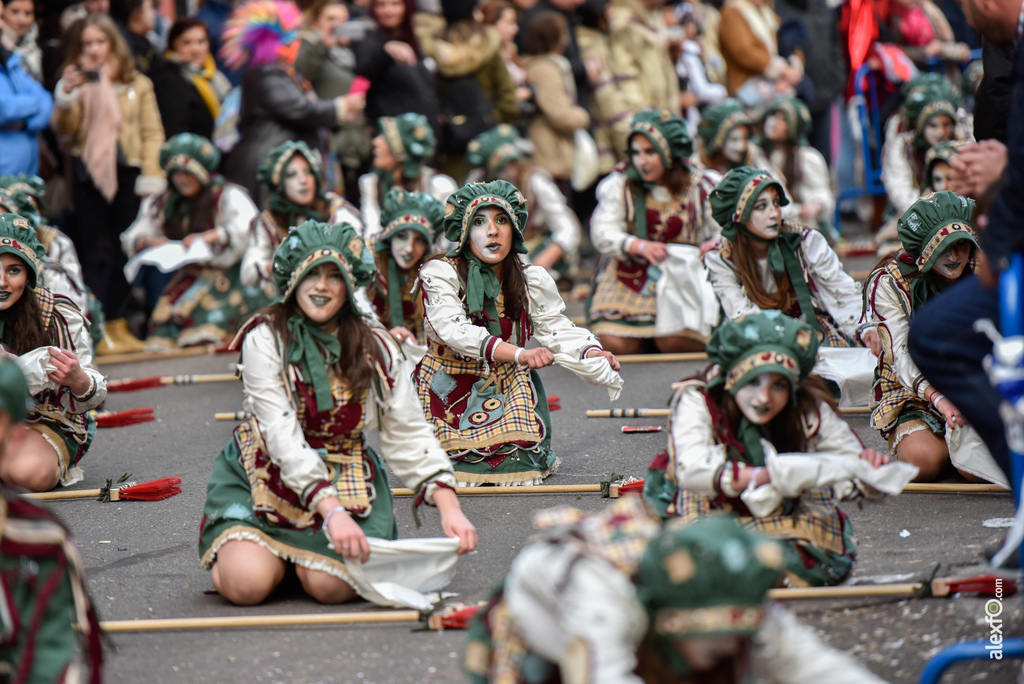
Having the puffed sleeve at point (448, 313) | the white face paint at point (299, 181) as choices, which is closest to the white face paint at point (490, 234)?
the puffed sleeve at point (448, 313)

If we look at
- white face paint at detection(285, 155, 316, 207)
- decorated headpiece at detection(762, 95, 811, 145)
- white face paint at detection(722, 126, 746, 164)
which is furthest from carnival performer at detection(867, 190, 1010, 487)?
decorated headpiece at detection(762, 95, 811, 145)

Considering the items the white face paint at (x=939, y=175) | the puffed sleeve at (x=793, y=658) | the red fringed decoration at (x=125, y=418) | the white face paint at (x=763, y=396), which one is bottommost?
the red fringed decoration at (x=125, y=418)

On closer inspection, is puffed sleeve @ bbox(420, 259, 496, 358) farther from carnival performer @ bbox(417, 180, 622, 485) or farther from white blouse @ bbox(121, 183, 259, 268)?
white blouse @ bbox(121, 183, 259, 268)

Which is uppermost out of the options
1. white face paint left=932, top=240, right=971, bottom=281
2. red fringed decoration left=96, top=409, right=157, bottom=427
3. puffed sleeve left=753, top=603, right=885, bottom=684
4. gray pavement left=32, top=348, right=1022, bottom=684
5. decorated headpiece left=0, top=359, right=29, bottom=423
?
white face paint left=932, top=240, right=971, bottom=281

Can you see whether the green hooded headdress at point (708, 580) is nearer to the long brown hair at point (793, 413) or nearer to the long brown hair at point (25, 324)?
the long brown hair at point (793, 413)

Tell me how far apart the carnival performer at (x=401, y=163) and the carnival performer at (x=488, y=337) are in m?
3.37

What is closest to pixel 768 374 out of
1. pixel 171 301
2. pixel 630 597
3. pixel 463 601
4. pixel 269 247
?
pixel 463 601

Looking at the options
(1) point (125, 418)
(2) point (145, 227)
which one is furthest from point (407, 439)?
(2) point (145, 227)

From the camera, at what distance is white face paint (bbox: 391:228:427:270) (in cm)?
724

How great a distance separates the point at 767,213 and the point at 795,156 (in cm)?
474

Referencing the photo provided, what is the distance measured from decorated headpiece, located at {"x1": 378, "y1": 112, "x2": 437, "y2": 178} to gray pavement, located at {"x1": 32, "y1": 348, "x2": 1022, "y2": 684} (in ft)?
9.75

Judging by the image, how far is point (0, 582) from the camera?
2.93 metres

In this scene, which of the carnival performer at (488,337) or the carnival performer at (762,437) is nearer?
the carnival performer at (762,437)

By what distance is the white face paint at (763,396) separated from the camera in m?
3.85
